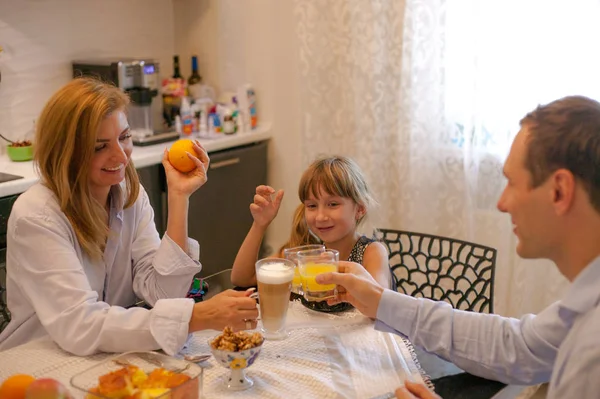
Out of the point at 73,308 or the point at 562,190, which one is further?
the point at 73,308

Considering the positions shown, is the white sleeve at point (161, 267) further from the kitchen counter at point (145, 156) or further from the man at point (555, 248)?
the man at point (555, 248)

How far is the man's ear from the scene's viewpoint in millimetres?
1218

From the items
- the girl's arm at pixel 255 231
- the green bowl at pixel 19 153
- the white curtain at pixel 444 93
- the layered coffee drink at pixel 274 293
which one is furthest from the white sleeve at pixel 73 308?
the white curtain at pixel 444 93

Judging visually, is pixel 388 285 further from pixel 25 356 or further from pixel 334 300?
pixel 25 356

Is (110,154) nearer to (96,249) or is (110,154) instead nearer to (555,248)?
(96,249)

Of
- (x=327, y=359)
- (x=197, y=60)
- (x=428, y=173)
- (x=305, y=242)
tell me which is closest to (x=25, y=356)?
(x=327, y=359)

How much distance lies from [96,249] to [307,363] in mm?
662

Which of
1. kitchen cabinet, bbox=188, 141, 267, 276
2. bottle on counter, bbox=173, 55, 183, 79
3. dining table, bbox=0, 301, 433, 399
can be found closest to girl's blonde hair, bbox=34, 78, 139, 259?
dining table, bbox=0, 301, 433, 399

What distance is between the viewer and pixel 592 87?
281 cm

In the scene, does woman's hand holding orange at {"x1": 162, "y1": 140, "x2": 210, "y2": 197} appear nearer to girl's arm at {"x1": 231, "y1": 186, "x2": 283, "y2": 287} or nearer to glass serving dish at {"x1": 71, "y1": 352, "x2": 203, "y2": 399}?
girl's arm at {"x1": 231, "y1": 186, "x2": 283, "y2": 287}

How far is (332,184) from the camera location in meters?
2.14

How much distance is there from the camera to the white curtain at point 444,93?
2.89 metres

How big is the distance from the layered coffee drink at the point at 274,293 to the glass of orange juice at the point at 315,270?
0.08 metres

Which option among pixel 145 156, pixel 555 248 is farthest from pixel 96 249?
pixel 145 156
